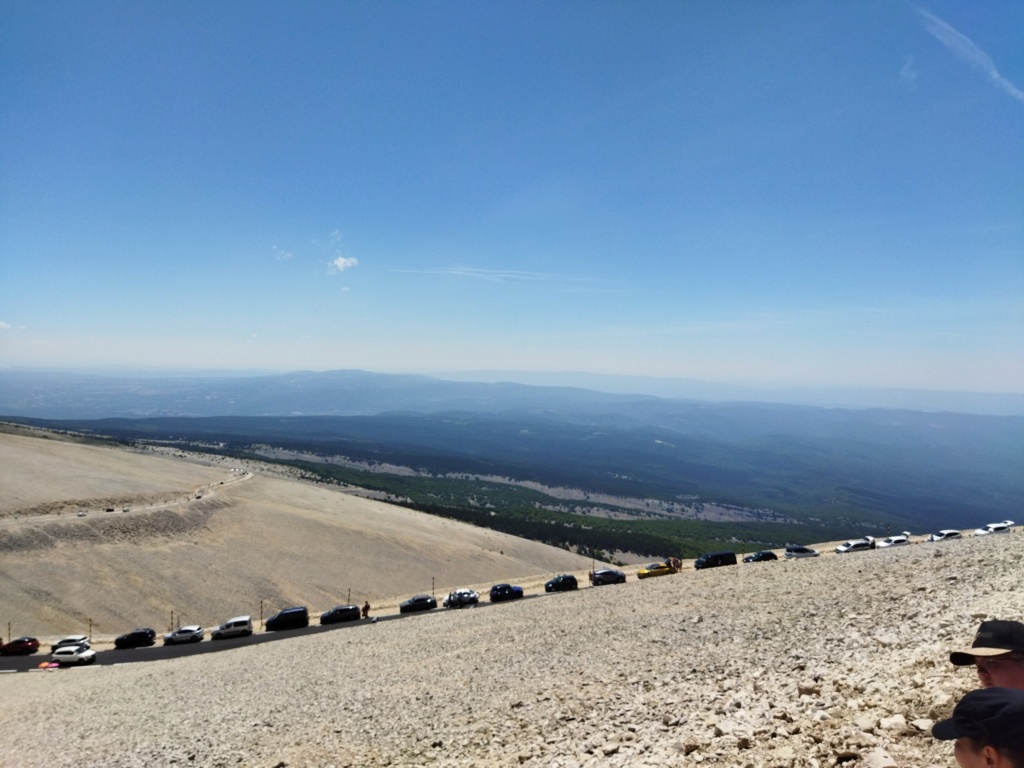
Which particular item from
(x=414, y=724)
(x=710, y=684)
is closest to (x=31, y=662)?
(x=414, y=724)

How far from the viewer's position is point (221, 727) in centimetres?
1825

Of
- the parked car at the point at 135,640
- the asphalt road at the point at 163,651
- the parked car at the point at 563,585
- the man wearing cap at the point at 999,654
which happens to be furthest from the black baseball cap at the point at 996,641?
the parked car at the point at 135,640

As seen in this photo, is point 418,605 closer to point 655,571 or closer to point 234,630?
point 234,630

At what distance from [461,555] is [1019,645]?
79865mm

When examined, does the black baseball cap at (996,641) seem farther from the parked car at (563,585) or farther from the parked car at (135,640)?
the parked car at (135,640)

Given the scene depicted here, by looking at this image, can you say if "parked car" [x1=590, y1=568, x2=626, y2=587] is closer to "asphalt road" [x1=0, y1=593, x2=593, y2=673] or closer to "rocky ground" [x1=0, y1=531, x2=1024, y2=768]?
"asphalt road" [x1=0, y1=593, x2=593, y2=673]

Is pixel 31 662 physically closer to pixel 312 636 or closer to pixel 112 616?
pixel 112 616

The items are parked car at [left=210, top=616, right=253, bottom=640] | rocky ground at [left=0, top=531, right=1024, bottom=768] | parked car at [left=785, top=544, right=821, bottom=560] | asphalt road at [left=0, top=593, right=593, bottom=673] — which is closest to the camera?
rocky ground at [left=0, top=531, right=1024, bottom=768]

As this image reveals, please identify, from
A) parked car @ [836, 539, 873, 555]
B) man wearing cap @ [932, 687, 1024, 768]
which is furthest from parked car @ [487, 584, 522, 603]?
man wearing cap @ [932, 687, 1024, 768]

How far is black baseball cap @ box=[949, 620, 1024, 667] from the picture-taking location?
5.26 meters

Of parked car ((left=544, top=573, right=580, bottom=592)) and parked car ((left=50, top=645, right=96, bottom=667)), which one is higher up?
parked car ((left=544, top=573, right=580, bottom=592))

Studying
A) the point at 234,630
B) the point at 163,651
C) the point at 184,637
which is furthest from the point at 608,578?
the point at 163,651

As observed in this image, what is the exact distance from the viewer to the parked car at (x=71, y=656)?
3250 cm

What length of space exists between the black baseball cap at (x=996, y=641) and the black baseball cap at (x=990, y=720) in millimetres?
1305
